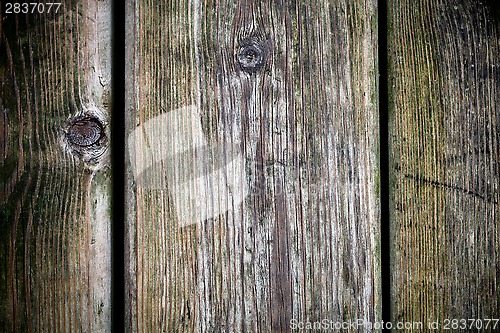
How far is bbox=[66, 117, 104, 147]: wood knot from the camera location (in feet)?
2.52

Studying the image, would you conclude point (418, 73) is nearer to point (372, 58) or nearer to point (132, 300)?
point (372, 58)

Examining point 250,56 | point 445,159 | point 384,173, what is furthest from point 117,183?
point 445,159

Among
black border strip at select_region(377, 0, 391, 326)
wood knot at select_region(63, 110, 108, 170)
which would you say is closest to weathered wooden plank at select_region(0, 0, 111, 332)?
wood knot at select_region(63, 110, 108, 170)

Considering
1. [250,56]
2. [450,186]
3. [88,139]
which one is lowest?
[450,186]

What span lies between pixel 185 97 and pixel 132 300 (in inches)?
16.1

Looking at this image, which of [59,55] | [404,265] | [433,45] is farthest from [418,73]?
[59,55]

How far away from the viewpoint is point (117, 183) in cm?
79

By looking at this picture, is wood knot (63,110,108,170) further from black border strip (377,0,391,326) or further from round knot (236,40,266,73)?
black border strip (377,0,391,326)

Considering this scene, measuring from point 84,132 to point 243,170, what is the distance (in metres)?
0.31

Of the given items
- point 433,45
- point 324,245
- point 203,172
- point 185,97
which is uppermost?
point 433,45

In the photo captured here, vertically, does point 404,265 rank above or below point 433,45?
below

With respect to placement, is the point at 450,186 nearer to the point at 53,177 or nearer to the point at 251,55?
the point at 251,55

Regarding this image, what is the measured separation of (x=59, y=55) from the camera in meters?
0.77

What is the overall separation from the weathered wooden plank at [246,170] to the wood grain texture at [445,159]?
65 mm
